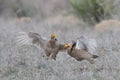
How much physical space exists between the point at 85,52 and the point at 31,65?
973 mm

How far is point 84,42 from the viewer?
8359mm

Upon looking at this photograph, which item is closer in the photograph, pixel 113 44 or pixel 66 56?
pixel 66 56

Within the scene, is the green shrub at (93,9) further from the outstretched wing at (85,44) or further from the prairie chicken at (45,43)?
the outstretched wing at (85,44)

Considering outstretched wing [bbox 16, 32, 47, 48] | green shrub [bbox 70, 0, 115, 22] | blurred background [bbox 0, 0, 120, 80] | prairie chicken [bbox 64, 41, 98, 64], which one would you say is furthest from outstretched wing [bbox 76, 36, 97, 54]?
green shrub [bbox 70, 0, 115, 22]

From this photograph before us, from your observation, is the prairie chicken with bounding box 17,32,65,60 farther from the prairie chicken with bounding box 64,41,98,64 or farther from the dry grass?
the prairie chicken with bounding box 64,41,98,64

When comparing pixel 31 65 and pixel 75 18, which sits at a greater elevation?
pixel 75 18

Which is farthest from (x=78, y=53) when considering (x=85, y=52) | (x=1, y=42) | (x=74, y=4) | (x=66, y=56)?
(x=74, y=4)

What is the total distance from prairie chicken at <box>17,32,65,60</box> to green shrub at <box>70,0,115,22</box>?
5818 mm

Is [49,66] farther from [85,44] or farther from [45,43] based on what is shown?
[85,44]

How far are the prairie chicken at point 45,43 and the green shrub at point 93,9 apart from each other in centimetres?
582

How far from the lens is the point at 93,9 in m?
15.1

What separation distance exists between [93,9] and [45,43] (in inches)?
259

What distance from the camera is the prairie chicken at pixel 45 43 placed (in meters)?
8.55

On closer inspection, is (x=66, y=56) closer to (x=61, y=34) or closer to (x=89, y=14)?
(x=61, y=34)
